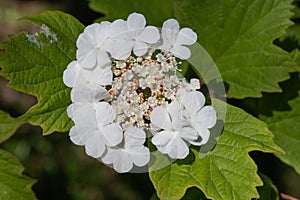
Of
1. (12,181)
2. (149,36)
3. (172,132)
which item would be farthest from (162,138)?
(12,181)

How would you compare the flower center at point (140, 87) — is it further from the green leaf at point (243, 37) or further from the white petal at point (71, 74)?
the green leaf at point (243, 37)

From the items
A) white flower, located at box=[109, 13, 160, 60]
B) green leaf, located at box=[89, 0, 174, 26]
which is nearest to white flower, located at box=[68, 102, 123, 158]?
white flower, located at box=[109, 13, 160, 60]

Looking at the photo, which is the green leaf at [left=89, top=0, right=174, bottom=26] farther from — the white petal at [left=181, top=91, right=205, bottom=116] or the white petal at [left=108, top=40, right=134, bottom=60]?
the white petal at [left=181, top=91, right=205, bottom=116]

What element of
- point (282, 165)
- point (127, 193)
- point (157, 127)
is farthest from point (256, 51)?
point (127, 193)

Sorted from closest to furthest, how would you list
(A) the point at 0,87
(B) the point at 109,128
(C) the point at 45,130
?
(B) the point at 109,128 → (C) the point at 45,130 → (A) the point at 0,87

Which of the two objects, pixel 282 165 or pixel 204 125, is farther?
pixel 282 165

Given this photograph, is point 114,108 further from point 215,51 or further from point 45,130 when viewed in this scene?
point 215,51

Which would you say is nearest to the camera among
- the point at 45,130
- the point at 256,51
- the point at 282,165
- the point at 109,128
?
the point at 109,128

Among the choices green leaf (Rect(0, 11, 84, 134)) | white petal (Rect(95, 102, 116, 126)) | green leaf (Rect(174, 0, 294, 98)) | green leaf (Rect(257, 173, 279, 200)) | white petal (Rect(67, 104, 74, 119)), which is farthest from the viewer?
green leaf (Rect(174, 0, 294, 98))
